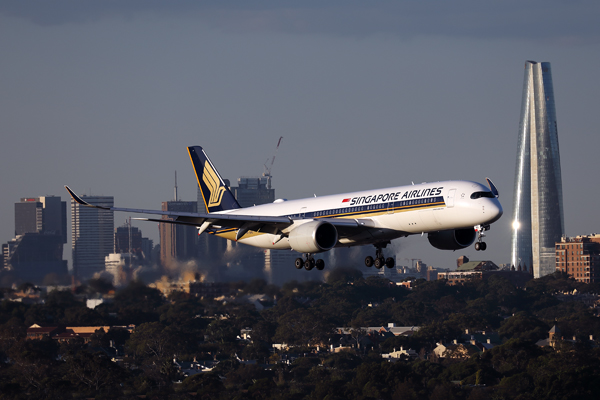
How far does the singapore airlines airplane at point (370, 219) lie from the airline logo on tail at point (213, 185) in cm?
1159

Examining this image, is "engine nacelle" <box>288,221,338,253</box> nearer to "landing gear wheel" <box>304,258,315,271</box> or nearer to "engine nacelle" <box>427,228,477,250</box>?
"landing gear wheel" <box>304,258,315,271</box>

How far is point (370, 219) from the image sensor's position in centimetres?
7450

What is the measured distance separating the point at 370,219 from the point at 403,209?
318 cm

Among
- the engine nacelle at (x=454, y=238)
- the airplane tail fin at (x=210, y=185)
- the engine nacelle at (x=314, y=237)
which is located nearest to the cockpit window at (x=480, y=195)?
the engine nacelle at (x=454, y=238)

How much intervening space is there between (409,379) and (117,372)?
47.2 meters

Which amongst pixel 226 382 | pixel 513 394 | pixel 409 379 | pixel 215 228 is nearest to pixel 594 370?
pixel 513 394

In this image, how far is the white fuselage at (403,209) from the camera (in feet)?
227

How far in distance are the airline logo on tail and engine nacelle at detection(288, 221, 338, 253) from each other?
913 inches

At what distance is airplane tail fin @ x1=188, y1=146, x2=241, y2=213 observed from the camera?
95625mm

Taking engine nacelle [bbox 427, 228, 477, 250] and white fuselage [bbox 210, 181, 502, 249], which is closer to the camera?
white fuselage [bbox 210, 181, 502, 249]

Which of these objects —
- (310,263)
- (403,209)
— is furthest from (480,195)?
(310,263)

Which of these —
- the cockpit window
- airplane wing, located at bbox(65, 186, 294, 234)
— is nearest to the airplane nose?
the cockpit window

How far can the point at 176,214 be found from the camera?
79.1 m

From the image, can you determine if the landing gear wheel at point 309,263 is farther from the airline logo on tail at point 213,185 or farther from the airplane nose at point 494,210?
the airline logo on tail at point 213,185
